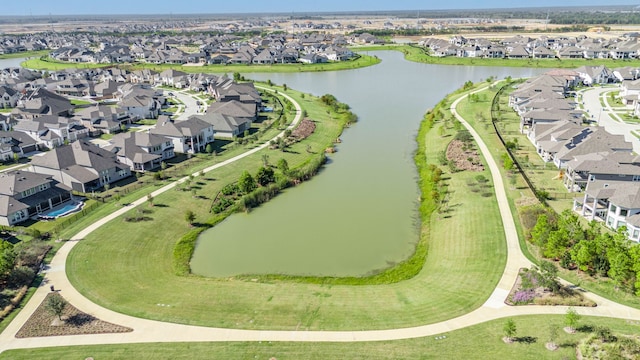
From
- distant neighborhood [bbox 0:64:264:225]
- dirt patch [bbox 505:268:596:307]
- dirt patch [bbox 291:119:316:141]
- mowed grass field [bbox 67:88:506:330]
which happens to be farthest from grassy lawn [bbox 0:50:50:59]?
dirt patch [bbox 505:268:596:307]

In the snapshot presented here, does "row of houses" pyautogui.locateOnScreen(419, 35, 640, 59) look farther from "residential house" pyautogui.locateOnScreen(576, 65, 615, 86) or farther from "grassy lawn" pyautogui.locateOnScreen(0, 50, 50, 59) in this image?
"grassy lawn" pyautogui.locateOnScreen(0, 50, 50, 59)

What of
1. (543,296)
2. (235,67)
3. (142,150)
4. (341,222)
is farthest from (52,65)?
(543,296)

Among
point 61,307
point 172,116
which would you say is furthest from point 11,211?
point 172,116

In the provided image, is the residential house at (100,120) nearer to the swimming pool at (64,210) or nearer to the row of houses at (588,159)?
the swimming pool at (64,210)

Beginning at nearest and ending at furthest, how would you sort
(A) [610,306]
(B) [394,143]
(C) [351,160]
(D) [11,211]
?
1. (A) [610,306]
2. (D) [11,211]
3. (C) [351,160]
4. (B) [394,143]

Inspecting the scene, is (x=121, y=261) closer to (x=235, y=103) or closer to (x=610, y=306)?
(x=610, y=306)
